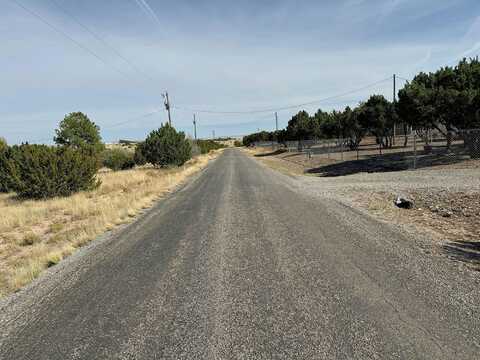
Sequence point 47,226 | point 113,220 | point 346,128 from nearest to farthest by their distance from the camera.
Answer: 1. point 113,220
2. point 47,226
3. point 346,128

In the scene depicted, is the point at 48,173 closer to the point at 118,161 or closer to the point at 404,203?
the point at 404,203

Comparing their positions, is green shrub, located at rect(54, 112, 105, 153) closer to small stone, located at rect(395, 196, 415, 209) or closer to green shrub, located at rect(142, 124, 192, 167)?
green shrub, located at rect(142, 124, 192, 167)

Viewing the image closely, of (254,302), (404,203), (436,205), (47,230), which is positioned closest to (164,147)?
(47,230)

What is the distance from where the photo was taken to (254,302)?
4.02 metres

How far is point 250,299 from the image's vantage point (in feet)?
13.4

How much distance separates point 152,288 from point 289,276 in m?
2.08

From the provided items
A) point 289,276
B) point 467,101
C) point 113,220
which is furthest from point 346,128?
point 289,276

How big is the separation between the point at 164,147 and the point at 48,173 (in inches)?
706

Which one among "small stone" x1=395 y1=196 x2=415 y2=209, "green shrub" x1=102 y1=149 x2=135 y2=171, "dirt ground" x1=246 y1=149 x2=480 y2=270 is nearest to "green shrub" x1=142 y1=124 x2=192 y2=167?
"green shrub" x1=102 y1=149 x2=135 y2=171

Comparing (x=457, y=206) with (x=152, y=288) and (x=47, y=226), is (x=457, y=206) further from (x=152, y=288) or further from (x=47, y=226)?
(x=47, y=226)

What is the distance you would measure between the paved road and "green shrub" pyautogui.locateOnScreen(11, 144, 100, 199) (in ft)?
46.3

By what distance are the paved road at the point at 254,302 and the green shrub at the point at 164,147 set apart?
29751mm

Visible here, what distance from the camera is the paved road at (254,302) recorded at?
123 inches

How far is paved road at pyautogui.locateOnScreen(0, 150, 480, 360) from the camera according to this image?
312 cm
